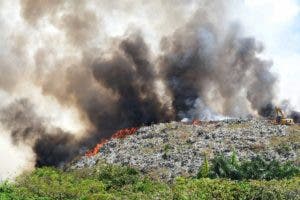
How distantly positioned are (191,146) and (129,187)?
23918mm

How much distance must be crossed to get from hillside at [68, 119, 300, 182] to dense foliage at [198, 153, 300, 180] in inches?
249

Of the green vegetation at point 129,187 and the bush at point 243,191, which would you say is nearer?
the bush at point 243,191

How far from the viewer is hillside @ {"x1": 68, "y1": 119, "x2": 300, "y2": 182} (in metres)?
76.2

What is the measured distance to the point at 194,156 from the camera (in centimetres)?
7819

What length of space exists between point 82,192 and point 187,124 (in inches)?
1676

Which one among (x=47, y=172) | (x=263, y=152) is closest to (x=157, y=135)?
(x=263, y=152)

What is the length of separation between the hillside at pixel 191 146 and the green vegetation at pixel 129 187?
14.5ft

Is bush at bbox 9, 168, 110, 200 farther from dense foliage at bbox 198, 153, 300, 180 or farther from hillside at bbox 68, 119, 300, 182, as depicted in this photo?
hillside at bbox 68, 119, 300, 182

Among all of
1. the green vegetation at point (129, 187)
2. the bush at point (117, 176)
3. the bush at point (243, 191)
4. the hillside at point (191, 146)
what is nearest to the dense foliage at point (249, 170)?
the green vegetation at point (129, 187)

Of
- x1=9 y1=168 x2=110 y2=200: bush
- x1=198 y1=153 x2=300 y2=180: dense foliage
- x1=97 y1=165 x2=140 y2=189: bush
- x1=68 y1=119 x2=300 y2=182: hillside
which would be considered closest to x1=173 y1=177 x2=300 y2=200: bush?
x1=9 y1=168 x2=110 y2=200: bush

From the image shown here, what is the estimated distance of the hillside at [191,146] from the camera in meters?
76.2

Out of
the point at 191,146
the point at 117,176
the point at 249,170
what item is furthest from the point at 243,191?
the point at 191,146

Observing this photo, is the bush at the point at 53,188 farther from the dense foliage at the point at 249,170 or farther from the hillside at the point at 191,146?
the hillside at the point at 191,146

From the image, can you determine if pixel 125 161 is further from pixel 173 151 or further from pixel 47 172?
pixel 47 172
